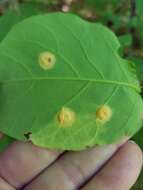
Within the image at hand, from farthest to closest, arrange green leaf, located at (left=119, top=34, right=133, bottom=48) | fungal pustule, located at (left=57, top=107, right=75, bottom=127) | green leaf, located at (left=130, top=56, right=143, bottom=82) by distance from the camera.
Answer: green leaf, located at (left=119, top=34, right=133, bottom=48), green leaf, located at (left=130, top=56, right=143, bottom=82), fungal pustule, located at (left=57, top=107, right=75, bottom=127)

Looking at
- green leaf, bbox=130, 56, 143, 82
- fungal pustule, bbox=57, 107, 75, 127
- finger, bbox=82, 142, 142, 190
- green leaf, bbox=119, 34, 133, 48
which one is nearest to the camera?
fungal pustule, bbox=57, 107, 75, 127

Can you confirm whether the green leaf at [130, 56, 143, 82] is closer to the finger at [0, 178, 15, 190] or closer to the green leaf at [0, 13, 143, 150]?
the green leaf at [0, 13, 143, 150]

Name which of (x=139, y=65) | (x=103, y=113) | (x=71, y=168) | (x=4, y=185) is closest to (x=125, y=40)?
(x=139, y=65)

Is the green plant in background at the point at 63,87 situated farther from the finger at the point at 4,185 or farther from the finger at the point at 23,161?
the finger at the point at 4,185

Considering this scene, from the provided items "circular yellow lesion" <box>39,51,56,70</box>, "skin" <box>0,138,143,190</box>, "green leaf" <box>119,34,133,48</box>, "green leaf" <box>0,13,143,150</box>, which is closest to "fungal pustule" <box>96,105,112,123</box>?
"green leaf" <box>0,13,143,150</box>

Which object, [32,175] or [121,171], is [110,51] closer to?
[121,171]

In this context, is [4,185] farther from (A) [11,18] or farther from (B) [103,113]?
(A) [11,18]

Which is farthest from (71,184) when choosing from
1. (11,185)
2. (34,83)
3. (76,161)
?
(34,83)

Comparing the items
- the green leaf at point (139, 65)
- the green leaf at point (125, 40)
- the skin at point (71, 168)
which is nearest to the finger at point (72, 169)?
the skin at point (71, 168)
